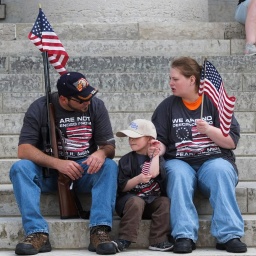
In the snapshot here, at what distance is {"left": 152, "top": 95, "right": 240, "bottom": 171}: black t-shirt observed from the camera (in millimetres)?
6578

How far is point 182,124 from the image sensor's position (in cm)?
665

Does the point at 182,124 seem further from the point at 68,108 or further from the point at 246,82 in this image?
the point at 246,82

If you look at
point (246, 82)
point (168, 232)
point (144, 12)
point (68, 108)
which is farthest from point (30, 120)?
point (144, 12)

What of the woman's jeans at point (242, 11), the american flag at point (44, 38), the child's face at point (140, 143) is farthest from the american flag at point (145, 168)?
the woman's jeans at point (242, 11)

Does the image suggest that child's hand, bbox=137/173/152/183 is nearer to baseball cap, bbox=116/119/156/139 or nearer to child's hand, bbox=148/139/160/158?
child's hand, bbox=148/139/160/158

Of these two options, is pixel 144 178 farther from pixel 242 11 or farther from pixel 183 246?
pixel 242 11

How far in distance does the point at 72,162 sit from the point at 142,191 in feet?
1.74

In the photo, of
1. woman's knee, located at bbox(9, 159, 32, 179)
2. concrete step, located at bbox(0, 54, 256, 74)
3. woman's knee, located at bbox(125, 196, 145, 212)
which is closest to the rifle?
woman's knee, located at bbox(9, 159, 32, 179)

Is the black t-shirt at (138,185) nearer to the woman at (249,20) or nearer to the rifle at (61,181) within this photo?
the rifle at (61,181)

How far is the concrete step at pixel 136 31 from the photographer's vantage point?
10.6 m

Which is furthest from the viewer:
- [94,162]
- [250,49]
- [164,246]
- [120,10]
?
[120,10]

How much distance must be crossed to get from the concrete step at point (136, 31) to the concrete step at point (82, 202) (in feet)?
13.5

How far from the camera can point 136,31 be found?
10.6 meters

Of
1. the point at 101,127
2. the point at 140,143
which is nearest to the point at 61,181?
the point at 101,127
